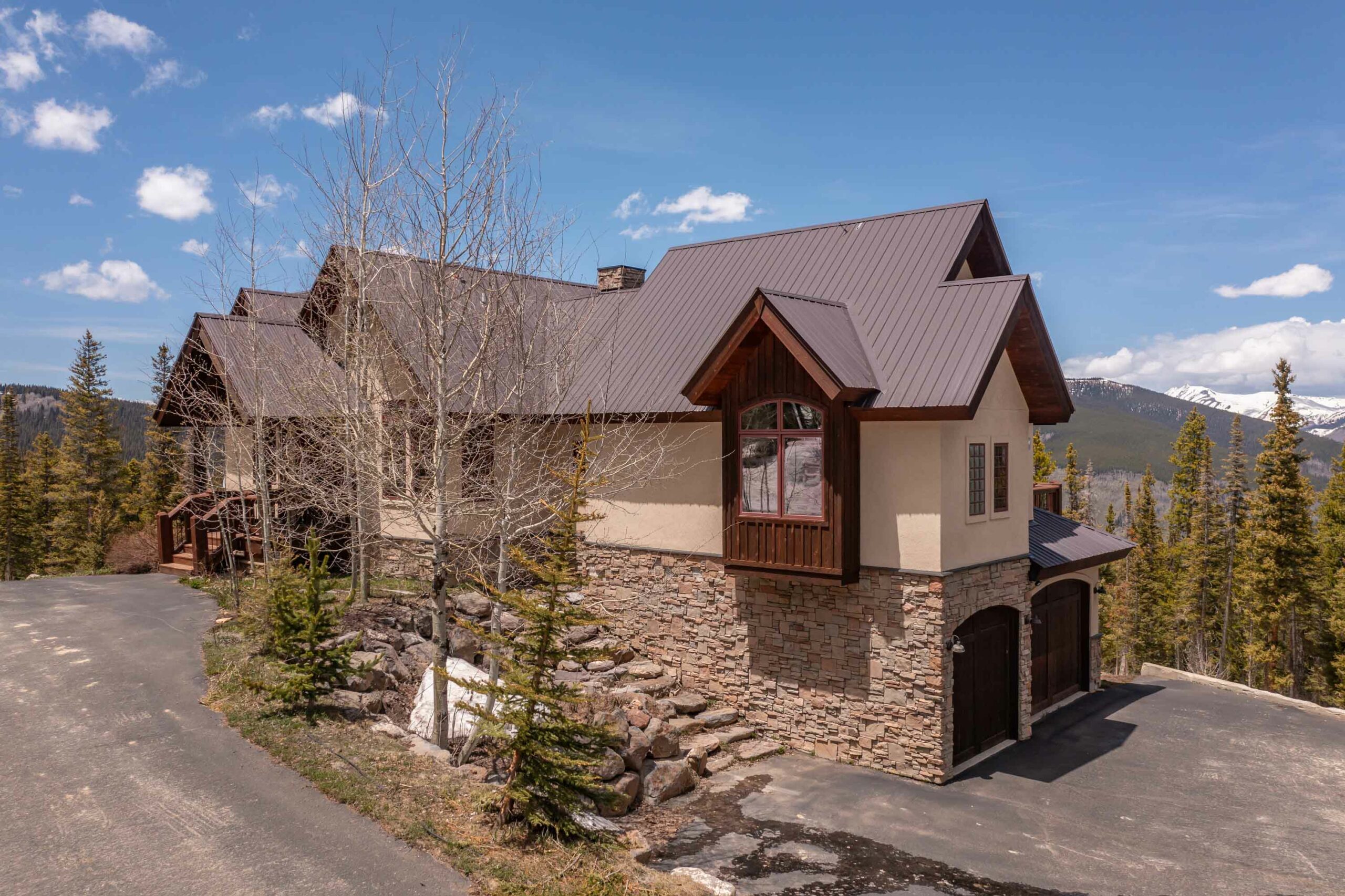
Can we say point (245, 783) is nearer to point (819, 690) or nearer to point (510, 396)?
point (510, 396)

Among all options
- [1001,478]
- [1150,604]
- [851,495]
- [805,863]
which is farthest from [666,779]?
[1150,604]

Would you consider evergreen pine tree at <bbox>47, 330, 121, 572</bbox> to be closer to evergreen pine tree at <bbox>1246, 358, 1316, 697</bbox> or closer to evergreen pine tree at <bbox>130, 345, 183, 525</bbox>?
evergreen pine tree at <bbox>130, 345, 183, 525</bbox>

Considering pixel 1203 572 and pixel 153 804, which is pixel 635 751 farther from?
pixel 1203 572

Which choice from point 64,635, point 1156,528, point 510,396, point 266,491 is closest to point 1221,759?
point 510,396

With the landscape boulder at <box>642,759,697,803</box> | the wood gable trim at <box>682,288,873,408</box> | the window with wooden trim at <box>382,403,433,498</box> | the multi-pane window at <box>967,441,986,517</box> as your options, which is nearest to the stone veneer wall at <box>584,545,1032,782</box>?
the multi-pane window at <box>967,441,986,517</box>

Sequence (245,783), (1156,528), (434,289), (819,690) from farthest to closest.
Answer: (1156,528) → (819,690) → (434,289) → (245,783)

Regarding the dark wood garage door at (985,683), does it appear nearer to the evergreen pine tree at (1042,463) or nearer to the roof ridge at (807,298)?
the roof ridge at (807,298)

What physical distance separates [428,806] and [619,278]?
51.5 feet

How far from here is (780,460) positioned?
1406 centimetres

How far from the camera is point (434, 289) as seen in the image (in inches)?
424

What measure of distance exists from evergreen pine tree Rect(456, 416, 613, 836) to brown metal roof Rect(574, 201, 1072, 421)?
683 cm

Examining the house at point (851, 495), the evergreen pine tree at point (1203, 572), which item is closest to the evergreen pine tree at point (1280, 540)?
the evergreen pine tree at point (1203, 572)

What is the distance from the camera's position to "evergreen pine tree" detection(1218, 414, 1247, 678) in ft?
138

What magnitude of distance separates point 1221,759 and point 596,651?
41.1 ft
